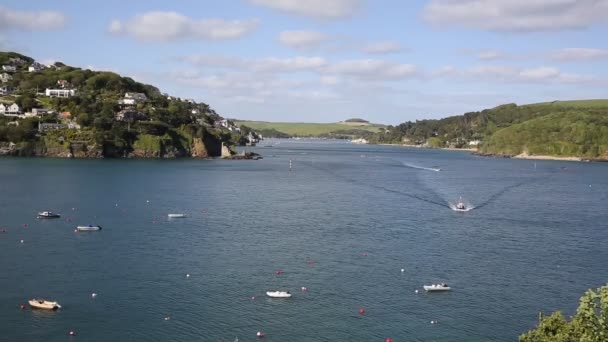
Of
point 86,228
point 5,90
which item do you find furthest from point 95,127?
point 86,228

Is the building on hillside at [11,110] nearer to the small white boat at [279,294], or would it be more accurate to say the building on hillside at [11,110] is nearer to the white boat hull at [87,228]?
the white boat hull at [87,228]

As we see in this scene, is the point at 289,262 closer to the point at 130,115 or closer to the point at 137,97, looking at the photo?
the point at 130,115

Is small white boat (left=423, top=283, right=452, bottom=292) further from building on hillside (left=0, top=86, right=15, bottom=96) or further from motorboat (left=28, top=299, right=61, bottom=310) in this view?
building on hillside (left=0, top=86, right=15, bottom=96)

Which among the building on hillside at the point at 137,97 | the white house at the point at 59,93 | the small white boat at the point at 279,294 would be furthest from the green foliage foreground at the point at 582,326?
the white house at the point at 59,93

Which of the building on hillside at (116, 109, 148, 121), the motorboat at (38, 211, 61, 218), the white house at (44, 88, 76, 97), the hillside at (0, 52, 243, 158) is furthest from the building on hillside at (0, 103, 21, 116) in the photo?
the motorboat at (38, 211, 61, 218)

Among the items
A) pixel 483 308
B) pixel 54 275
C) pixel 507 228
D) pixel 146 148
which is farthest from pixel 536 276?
pixel 146 148

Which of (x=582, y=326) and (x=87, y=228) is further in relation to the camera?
(x=87, y=228)
